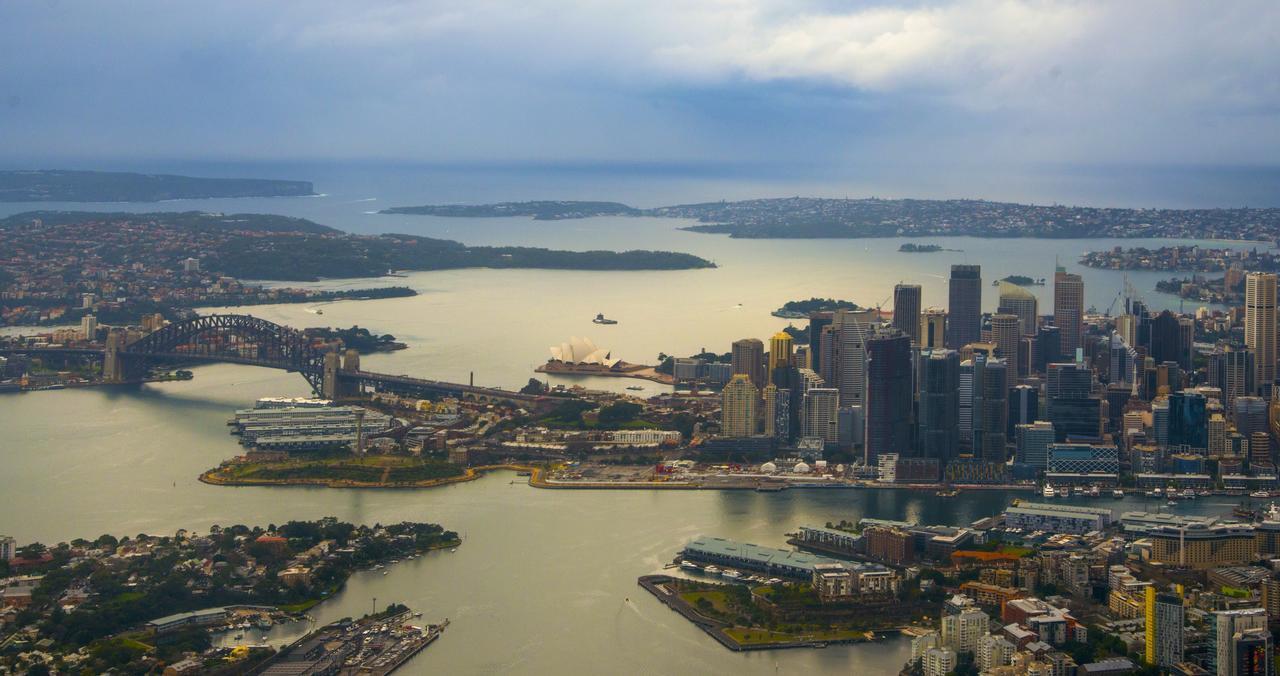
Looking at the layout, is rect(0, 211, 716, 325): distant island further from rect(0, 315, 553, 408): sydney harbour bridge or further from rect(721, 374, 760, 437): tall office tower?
rect(721, 374, 760, 437): tall office tower

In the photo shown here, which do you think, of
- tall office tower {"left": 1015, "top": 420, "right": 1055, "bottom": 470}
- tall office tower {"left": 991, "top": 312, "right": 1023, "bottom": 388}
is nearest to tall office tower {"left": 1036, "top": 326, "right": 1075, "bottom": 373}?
tall office tower {"left": 991, "top": 312, "right": 1023, "bottom": 388}

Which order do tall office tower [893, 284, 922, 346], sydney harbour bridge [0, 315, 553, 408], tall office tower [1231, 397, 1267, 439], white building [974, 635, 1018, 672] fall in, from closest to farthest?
white building [974, 635, 1018, 672] → tall office tower [1231, 397, 1267, 439] → sydney harbour bridge [0, 315, 553, 408] → tall office tower [893, 284, 922, 346]

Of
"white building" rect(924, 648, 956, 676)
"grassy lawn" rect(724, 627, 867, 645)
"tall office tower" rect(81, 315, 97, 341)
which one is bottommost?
"grassy lawn" rect(724, 627, 867, 645)

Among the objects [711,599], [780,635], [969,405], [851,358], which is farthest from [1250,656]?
[851,358]

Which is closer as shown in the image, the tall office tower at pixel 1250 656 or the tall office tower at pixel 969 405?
the tall office tower at pixel 1250 656

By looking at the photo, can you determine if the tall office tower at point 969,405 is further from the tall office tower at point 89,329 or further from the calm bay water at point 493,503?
the tall office tower at point 89,329

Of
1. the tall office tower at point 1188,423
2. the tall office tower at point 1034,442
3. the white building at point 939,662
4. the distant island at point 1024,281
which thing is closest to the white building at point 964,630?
the white building at point 939,662

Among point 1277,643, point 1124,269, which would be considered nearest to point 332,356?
point 1277,643
